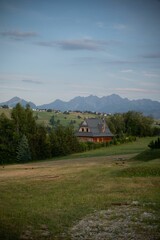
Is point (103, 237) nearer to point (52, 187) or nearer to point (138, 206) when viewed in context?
point (138, 206)

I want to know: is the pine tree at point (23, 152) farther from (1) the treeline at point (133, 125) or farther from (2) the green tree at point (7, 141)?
(1) the treeline at point (133, 125)

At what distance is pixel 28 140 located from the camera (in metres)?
70.3

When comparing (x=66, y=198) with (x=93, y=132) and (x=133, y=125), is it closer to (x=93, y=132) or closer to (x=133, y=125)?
(x=93, y=132)

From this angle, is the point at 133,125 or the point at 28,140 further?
the point at 133,125

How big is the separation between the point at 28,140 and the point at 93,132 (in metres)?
33.1

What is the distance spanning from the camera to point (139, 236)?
13.8 metres

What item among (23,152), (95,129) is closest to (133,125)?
(95,129)

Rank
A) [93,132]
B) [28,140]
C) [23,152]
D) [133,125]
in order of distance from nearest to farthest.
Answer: [23,152]
[28,140]
[93,132]
[133,125]

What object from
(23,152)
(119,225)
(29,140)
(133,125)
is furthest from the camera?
(133,125)

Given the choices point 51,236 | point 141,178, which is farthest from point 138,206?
point 141,178

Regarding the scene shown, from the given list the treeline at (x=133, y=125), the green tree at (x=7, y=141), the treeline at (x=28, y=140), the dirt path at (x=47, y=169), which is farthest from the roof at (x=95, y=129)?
the dirt path at (x=47, y=169)

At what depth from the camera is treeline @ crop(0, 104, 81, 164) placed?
68.3 m

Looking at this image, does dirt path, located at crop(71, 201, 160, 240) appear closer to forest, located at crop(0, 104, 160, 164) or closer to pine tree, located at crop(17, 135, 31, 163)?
pine tree, located at crop(17, 135, 31, 163)

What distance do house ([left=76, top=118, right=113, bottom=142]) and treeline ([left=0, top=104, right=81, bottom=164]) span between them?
23046mm
